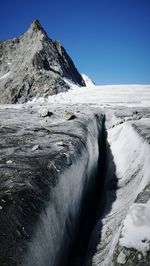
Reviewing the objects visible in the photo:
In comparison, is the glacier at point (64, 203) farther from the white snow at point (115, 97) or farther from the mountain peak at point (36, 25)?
the mountain peak at point (36, 25)

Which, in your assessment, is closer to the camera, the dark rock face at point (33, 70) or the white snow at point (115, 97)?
the white snow at point (115, 97)

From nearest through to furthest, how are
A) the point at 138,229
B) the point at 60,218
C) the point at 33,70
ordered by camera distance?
1. the point at 138,229
2. the point at 60,218
3. the point at 33,70

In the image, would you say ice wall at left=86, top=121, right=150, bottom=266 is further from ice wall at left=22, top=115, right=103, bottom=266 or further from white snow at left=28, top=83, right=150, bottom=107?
white snow at left=28, top=83, right=150, bottom=107

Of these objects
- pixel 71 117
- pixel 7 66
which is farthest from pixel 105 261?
pixel 7 66

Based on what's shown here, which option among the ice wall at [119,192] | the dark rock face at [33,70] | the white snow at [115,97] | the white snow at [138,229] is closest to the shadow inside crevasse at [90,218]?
the ice wall at [119,192]

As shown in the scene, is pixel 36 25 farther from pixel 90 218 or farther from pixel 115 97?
pixel 90 218

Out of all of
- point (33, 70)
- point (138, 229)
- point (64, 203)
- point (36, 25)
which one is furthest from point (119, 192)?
point (36, 25)
